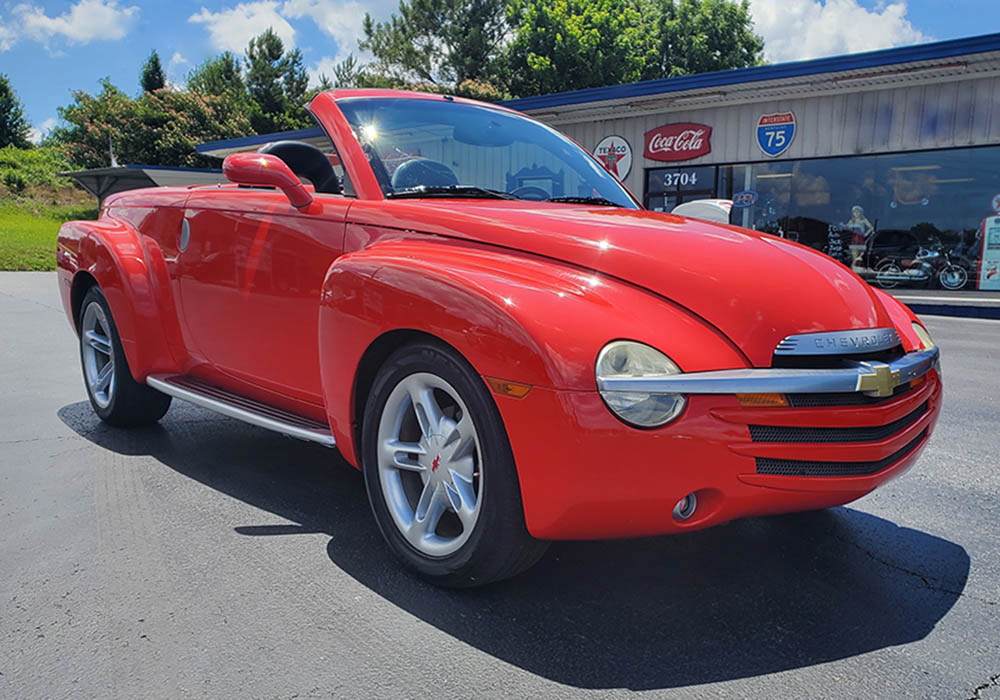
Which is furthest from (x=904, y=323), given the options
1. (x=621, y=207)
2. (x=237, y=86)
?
(x=237, y=86)

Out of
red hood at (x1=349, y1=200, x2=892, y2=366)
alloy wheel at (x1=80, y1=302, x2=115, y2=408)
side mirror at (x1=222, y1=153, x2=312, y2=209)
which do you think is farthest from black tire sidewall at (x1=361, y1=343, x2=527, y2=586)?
alloy wheel at (x1=80, y1=302, x2=115, y2=408)

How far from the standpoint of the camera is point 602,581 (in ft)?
8.48

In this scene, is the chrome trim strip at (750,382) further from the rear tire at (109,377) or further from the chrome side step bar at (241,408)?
the rear tire at (109,377)

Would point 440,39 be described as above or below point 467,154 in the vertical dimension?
above

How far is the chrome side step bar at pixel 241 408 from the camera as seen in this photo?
298 centimetres

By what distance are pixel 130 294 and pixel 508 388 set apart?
2603 mm

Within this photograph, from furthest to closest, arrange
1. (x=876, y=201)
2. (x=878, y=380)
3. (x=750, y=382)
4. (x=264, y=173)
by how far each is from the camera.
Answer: (x=876, y=201), (x=264, y=173), (x=878, y=380), (x=750, y=382)

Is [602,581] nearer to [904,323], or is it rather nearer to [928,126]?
[904,323]

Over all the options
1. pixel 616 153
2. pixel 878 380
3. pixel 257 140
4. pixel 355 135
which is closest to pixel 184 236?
pixel 355 135

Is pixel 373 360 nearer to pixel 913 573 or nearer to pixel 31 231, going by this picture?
pixel 913 573

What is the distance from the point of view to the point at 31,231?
100 feet

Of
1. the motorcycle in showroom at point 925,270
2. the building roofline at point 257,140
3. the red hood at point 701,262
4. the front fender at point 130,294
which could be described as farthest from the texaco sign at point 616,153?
the red hood at point 701,262

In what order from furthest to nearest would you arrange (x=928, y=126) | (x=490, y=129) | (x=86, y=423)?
(x=928, y=126)
(x=86, y=423)
(x=490, y=129)

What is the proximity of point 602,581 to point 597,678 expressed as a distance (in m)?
0.58
